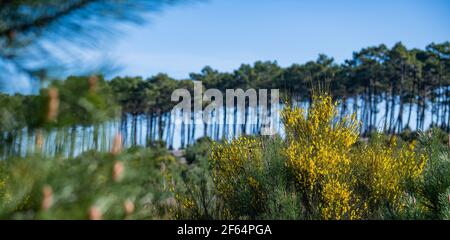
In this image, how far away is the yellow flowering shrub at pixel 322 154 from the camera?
22.8ft

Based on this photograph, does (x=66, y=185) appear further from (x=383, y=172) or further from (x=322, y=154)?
(x=383, y=172)

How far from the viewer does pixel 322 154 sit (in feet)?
23.6

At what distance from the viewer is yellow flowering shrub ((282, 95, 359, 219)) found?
22.8 ft

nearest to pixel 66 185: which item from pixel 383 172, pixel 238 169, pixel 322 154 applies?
pixel 322 154

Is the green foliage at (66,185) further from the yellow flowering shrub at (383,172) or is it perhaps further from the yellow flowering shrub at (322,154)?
the yellow flowering shrub at (383,172)

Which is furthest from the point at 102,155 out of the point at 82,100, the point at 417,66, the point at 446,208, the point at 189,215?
the point at 417,66

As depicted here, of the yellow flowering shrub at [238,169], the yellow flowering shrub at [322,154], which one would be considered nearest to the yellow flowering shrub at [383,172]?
the yellow flowering shrub at [322,154]

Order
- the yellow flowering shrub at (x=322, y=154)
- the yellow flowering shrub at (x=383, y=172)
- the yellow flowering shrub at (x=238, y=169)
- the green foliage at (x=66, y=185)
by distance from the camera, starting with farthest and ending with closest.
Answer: the yellow flowering shrub at (x=238, y=169)
the yellow flowering shrub at (x=383, y=172)
the yellow flowering shrub at (x=322, y=154)
the green foliage at (x=66, y=185)

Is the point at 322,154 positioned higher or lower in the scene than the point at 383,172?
higher

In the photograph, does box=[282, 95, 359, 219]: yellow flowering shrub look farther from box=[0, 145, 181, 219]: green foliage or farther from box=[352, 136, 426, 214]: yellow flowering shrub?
box=[0, 145, 181, 219]: green foliage

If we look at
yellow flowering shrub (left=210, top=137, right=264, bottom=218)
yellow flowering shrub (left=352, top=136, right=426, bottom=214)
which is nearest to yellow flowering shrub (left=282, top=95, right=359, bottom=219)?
yellow flowering shrub (left=352, top=136, right=426, bottom=214)

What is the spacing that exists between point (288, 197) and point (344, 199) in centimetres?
84

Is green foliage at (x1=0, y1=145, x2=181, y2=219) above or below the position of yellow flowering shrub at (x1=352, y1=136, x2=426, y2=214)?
above

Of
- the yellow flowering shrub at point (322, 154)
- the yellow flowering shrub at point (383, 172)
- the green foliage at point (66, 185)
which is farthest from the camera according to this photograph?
the yellow flowering shrub at point (383, 172)
